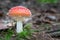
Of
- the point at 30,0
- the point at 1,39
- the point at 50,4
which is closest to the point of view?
the point at 1,39


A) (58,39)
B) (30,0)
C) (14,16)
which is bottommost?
(58,39)

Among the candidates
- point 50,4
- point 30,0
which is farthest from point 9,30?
point 30,0

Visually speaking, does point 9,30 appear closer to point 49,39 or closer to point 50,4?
point 49,39

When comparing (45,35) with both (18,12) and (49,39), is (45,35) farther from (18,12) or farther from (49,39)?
(18,12)

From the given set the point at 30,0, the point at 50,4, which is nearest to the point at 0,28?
the point at 50,4

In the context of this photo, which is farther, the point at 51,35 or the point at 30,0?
the point at 30,0

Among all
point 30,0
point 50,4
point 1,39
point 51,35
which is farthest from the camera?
point 30,0

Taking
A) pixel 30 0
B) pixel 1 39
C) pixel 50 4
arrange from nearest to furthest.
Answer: pixel 1 39 → pixel 50 4 → pixel 30 0

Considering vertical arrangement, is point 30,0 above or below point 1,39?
above

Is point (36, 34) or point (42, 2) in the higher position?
point (42, 2)
